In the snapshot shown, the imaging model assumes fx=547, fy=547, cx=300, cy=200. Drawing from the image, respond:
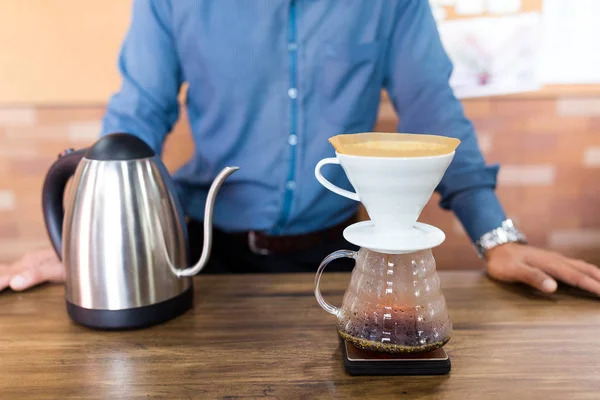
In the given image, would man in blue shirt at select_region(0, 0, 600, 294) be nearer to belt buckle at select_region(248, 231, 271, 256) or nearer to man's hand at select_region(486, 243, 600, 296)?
belt buckle at select_region(248, 231, 271, 256)

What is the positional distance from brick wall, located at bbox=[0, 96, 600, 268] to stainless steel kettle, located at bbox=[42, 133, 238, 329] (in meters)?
1.00

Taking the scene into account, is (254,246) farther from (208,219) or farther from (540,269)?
(540,269)

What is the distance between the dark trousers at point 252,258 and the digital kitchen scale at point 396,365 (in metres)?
0.71

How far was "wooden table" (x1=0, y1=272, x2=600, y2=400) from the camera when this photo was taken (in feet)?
2.27

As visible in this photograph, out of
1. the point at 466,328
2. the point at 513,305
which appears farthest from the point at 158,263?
the point at 513,305

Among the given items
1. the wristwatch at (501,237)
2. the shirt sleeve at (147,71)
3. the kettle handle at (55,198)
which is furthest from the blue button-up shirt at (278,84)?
the kettle handle at (55,198)

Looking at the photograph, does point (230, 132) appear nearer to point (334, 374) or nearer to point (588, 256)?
point (334, 374)

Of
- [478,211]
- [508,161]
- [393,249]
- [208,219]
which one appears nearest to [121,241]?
[208,219]

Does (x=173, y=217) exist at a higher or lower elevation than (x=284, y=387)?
higher

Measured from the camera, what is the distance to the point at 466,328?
86 centimetres

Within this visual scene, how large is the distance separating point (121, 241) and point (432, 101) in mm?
844

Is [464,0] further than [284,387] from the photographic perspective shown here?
Yes

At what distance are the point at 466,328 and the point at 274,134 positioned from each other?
71cm

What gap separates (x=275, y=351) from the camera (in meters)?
0.79
